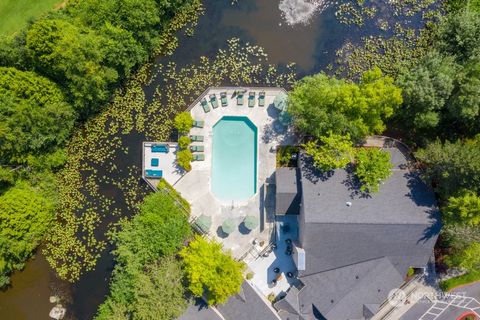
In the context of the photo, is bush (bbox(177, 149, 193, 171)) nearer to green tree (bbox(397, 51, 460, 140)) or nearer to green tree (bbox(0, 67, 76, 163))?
green tree (bbox(0, 67, 76, 163))

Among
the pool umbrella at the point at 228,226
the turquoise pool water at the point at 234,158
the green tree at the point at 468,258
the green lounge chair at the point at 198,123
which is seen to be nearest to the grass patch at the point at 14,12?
the green lounge chair at the point at 198,123

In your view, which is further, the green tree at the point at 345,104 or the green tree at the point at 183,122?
the green tree at the point at 183,122

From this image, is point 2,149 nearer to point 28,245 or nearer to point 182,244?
point 28,245

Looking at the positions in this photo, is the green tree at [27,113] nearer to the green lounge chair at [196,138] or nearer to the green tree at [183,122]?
the green tree at [183,122]

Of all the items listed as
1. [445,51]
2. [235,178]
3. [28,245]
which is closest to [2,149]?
[28,245]

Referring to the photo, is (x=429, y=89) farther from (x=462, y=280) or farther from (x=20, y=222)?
(x=20, y=222)
